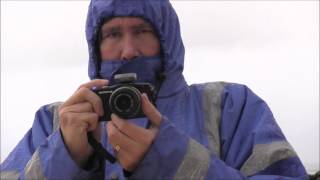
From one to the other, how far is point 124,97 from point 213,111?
90 centimetres

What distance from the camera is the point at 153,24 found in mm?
3945

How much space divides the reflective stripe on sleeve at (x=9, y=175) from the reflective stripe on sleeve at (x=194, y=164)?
106 cm

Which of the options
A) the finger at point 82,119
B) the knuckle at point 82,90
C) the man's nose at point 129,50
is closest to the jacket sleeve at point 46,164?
the finger at point 82,119

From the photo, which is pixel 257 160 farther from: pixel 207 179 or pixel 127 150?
pixel 127 150

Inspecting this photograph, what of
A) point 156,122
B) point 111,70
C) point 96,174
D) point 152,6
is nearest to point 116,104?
point 156,122

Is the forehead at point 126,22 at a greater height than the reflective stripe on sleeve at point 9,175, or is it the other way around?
the forehead at point 126,22

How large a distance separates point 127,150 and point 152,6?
1248mm

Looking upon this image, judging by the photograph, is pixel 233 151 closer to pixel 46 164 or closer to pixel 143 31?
pixel 143 31

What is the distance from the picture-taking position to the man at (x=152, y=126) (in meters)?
3.15

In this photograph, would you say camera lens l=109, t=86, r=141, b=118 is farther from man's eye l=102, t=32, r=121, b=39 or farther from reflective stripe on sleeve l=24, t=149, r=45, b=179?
man's eye l=102, t=32, r=121, b=39

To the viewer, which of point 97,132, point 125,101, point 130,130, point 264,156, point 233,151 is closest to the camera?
point 130,130

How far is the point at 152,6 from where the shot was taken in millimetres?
3986

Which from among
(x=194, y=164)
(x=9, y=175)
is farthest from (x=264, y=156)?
(x=9, y=175)

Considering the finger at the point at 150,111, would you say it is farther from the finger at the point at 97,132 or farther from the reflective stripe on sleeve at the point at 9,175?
the reflective stripe on sleeve at the point at 9,175
